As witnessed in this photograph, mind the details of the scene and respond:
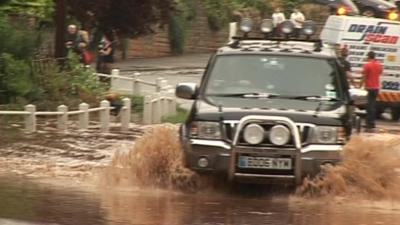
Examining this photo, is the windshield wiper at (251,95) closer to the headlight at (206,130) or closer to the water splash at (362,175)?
the headlight at (206,130)

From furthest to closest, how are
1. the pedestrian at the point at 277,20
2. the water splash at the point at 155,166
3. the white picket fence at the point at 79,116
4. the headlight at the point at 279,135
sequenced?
the white picket fence at the point at 79,116, the pedestrian at the point at 277,20, the water splash at the point at 155,166, the headlight at the point at 279,135

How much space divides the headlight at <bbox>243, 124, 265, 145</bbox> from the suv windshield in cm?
112

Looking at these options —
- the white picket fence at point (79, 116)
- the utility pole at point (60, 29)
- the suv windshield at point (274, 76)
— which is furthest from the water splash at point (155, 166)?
the utility pole at point (60, 29)

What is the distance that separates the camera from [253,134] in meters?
11.2

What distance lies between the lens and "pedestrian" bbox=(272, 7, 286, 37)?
17.2 m

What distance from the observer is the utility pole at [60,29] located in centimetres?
2347

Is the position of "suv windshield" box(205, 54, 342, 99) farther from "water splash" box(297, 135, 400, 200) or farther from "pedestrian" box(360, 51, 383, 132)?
"pedestrian" box(360, 51, 383, 132)

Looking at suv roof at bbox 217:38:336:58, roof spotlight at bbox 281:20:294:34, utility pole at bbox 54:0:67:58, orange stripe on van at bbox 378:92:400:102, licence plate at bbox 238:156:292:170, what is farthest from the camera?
orange stripe on van at bbox 378:92:400:102

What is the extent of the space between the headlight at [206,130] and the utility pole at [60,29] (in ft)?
40.6

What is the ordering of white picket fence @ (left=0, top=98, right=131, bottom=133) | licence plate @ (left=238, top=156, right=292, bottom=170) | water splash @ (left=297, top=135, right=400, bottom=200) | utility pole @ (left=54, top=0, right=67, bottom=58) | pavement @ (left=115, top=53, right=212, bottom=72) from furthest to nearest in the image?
1. pavement @ (left=115, top=53, right=212, bottom=72)
2. utility pole @ (left=54, top=0, right=67, bottom=58)
3. white picket fence @ (left=0, top=98, right=131, bottom=133)
4. water splash @ (left=297, top=135, right=400, bottom=200)
5. licence plate @ (left=238, top=156, right=292, bottom=170)

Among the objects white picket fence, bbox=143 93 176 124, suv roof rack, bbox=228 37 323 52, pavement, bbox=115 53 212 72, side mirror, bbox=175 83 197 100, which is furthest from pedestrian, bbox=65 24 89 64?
side mirror, bbox=175 83 197 100

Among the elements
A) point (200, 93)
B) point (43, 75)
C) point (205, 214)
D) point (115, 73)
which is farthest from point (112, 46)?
point (205, 214)

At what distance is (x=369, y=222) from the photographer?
1034 centimetres

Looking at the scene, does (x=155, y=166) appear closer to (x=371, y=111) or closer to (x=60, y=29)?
(x=371, y=111)
